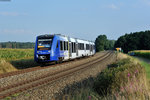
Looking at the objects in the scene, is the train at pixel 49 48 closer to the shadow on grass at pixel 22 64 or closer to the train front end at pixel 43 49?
the train front end at pixel 43 49

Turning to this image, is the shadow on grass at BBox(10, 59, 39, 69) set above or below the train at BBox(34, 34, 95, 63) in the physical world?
below

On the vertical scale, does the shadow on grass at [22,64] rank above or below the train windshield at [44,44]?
below

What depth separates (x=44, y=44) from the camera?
19.3m

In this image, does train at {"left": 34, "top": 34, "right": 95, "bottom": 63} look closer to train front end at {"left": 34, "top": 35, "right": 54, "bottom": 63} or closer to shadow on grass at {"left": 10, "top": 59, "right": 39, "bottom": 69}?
train front end at {"left": 34, "top": 35, "right": 54, "bottom": 63}

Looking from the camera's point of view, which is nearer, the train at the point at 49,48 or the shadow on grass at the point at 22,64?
the train at the point at 49,48

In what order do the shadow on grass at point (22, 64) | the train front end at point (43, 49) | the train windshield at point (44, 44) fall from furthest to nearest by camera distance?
the shadow on grass at point (22, 64) → the train windshield at point (44, 44) → the train front end at point (43, 49)

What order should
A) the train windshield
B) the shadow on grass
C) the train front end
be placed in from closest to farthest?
the train front end → the train windshield → the shadow on grass

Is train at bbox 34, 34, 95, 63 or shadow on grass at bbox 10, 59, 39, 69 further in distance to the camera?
shadow on grass at bbox 10, 59, 39, 69

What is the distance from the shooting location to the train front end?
61.7 feet

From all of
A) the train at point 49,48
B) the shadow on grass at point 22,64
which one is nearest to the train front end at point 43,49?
the train at point 49,48

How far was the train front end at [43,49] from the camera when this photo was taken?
61.7 feet

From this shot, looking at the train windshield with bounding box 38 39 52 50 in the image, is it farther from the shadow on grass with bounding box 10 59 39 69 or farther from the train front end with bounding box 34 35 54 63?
the shadow on grass with bounding box 10 59 39 69

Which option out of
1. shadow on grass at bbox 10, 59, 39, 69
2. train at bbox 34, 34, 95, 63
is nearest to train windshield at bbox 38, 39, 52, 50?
train at bbox 34, 34, 95, 63

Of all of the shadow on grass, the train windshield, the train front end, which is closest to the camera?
the train front end
